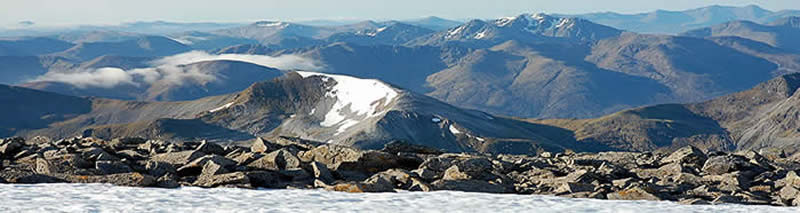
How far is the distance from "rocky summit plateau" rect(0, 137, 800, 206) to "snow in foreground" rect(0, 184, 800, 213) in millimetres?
1164

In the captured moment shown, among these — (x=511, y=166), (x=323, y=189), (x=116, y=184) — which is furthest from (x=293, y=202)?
(x=511, y=166)

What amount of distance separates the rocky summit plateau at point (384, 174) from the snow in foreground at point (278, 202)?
116 centimetres

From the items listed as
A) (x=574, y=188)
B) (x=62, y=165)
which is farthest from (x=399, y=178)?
(x=62, y=165)

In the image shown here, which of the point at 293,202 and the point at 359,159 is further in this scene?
the point at 359,159

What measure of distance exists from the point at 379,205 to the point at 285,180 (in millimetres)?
6731

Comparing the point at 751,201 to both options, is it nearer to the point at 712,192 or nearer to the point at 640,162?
the point at 712,192

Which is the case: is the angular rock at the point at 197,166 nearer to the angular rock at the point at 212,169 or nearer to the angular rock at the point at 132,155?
the angular rock at the point at 212,169

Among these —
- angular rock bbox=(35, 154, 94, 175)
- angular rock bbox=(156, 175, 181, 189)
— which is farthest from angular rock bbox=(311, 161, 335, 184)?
angular rock bbox=(35, 154, 94, 175)

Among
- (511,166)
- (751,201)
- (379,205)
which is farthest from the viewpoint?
(511,166)

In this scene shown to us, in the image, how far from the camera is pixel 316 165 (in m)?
30.4

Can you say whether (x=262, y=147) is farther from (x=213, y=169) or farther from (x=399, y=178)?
(x=399, y=178)

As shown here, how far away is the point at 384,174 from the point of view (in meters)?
30.1

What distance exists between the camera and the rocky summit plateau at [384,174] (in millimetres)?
26875

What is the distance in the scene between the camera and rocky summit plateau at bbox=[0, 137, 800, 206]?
88.2 ft
